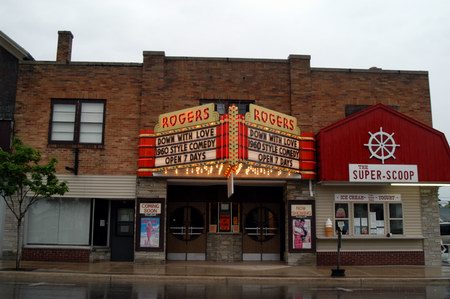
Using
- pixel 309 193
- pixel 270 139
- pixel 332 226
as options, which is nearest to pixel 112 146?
pixel 270 139

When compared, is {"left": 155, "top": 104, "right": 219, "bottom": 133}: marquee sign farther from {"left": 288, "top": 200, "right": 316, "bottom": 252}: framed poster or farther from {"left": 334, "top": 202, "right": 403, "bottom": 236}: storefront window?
{"left": 334, "top": 202, "right": 403, "bottom": 236}: storefront window

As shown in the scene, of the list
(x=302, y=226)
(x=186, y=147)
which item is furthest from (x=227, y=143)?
(x=302, y=226)

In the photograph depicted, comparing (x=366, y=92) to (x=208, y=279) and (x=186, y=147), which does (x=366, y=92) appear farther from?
(x=208, y=279)

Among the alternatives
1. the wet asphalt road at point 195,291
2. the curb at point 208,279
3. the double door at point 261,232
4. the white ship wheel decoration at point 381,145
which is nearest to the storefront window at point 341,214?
the white ship wheel decoration at point 381,145

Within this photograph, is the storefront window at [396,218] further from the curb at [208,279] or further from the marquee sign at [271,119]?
the marquee sign at [271,119]

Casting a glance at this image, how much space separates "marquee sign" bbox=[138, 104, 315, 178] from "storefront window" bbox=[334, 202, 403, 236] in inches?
82.3

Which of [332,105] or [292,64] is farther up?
[292,64]

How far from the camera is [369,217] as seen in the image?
1867cm

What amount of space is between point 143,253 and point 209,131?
17.9 ft

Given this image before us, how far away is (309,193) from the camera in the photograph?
18484 mm

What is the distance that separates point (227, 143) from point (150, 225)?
4.96 metres

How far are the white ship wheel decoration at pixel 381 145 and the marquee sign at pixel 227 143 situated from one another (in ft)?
7.27

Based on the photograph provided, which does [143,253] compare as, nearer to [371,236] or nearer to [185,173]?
[185,173]

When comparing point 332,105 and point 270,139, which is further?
point 332,105
